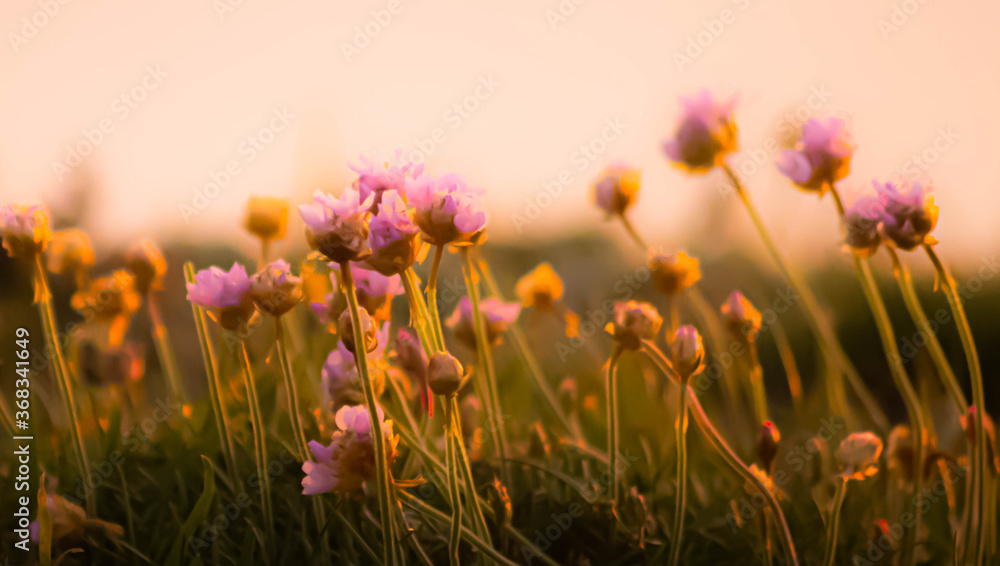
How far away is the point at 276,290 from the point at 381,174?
148 mm

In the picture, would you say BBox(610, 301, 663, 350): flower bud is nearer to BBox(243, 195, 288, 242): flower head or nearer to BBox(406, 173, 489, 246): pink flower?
BBox(406, 173, 489, 246): pink flower

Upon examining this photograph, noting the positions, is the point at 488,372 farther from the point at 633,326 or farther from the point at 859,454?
the point at 859,454

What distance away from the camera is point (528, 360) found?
1.05m

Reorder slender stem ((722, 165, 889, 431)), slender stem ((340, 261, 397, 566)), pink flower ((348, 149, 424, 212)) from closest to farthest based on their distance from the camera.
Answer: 1. slender stem ((340, 261, 397, 566))
2. pink flower ((348, 149, 424, 212))
3. slender stem ((722, 165, 889, 431))

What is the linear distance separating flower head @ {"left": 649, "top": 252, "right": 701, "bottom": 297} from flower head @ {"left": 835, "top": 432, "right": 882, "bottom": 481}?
33 centimetres

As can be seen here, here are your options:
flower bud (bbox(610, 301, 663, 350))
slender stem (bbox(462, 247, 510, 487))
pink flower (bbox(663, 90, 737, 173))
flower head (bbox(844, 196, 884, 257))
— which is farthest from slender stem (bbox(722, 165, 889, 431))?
slender stem (bbox(462, 247, 510, 487))

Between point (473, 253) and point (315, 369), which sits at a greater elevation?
point (473, 253)

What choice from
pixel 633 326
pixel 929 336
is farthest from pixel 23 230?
pixel 929 336

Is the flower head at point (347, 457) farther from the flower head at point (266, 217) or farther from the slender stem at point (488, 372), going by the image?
the flower head at point (266, 217)

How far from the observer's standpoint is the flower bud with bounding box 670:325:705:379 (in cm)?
71

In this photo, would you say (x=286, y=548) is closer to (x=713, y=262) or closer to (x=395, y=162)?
(x=395, y=162)

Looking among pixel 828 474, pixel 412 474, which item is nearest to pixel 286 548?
pixel 412 474

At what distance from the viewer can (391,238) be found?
2.01 ft

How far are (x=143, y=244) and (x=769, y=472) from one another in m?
0.86
